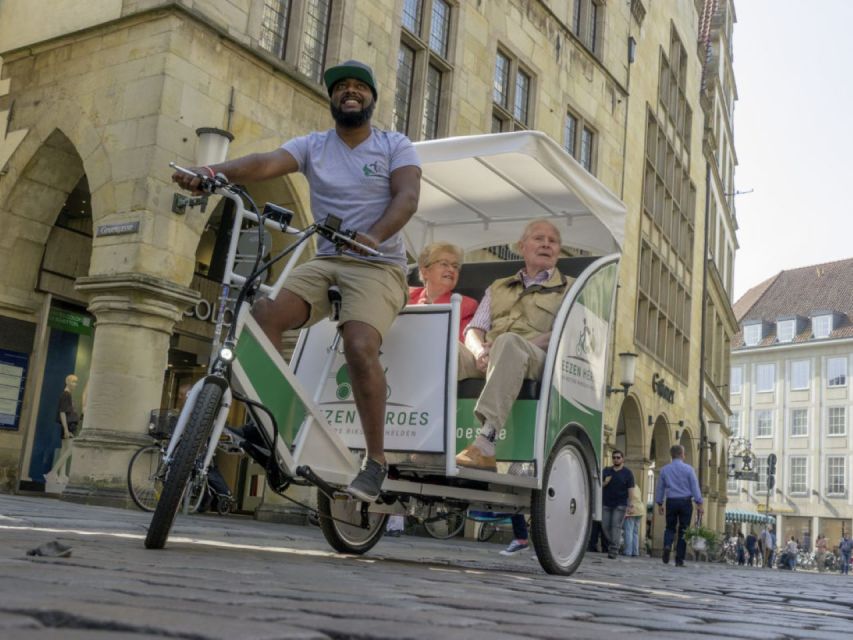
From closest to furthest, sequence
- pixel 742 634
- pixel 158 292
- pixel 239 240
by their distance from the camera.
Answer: pixel 742 634, pixel 239 240, pixel 158 292

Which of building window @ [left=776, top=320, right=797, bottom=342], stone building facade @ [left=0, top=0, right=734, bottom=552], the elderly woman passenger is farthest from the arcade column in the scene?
building window @ [left=776, top=320, right=797, bottom=342]

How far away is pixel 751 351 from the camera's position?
6962 cm

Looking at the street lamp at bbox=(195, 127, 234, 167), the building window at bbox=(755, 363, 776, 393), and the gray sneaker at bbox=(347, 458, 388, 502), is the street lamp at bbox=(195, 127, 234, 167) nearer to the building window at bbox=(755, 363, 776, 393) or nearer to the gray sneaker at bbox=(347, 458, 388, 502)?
the gray sneaker at bbox=(347, 458, 388, 502)

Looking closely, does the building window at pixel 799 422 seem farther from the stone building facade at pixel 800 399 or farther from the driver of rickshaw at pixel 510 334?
the driver of rickshaw at pixel 510 334

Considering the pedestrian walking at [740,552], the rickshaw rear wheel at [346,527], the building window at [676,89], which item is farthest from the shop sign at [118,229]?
the pedestrian walking at [740,552]

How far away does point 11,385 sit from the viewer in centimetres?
1274

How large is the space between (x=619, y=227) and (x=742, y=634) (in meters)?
4.94

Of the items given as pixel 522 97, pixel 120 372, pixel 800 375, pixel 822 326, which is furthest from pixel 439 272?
pixel 800 375

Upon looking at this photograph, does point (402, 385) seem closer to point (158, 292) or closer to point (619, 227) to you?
point (619, 227)

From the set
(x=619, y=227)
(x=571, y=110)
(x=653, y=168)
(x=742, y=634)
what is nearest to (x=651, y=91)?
(x=653, y=168)

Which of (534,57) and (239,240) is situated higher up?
(534,57)

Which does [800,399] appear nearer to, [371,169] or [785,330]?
[785,330]

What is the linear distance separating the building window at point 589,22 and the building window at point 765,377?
160ft

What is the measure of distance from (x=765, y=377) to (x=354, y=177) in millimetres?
67417
